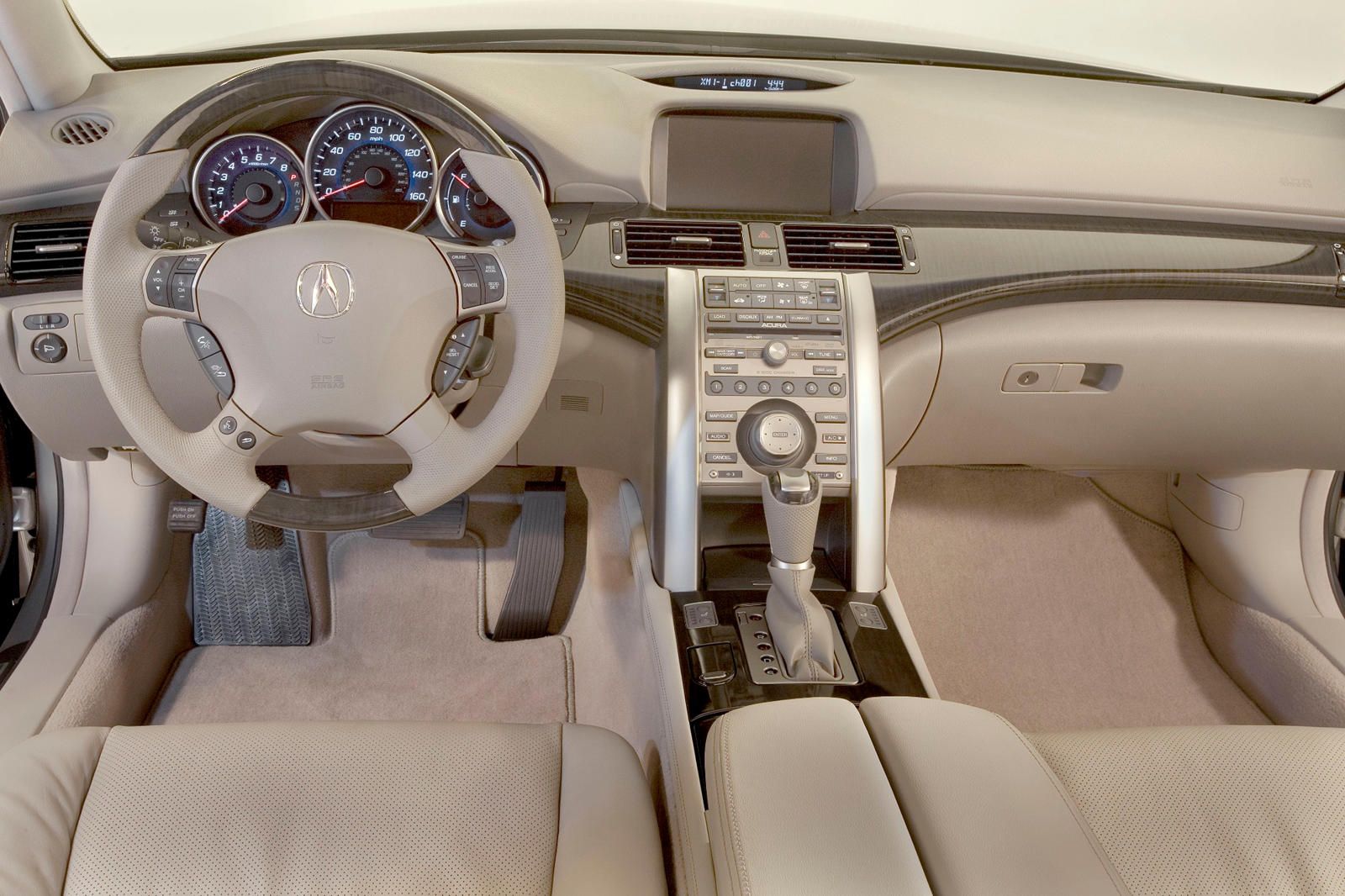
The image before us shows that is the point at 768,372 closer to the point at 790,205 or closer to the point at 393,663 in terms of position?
the point at 790,205

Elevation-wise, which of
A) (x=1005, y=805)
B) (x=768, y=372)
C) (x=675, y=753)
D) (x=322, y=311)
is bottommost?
(x=675, y=753)

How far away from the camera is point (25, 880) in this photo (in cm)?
79

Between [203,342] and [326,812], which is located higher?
[203,342]

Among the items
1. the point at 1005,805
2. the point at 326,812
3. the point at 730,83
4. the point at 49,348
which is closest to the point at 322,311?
the point at 326,812

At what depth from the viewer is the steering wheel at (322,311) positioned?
3.27ft

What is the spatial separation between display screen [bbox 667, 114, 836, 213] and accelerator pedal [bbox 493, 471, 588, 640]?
29.5 inches

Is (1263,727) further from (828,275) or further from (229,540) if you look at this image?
(229,540)

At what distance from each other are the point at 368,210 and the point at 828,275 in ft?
2.38

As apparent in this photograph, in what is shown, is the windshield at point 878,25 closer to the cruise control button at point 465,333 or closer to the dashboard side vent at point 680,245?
the dashboard side vent at point 680,245

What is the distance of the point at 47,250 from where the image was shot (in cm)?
131

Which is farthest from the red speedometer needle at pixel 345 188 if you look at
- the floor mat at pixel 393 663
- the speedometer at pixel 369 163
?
the floor mat at pixel 393 663

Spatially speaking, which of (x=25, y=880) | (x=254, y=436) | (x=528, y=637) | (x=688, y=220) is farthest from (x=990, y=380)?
(x=25, y=880)

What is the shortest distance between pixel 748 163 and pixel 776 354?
0.37 metres

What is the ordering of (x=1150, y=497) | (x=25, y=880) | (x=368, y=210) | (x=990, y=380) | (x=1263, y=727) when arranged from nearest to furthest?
(x=25, y=880), (x=1263, y=727), (x=368, y=210), (x=990, y=380), (x=1150, y=497)
